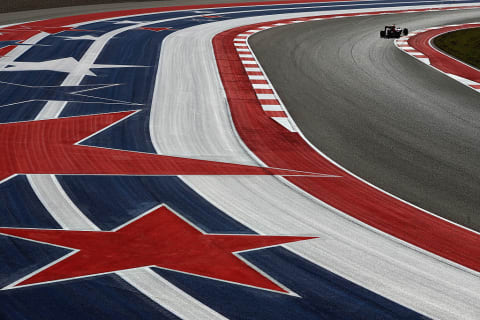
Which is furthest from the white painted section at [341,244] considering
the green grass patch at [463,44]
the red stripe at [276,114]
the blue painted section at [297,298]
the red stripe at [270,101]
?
the green grass patch at [463,44]

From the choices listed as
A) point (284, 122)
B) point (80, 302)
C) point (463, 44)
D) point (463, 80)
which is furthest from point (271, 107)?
point (463, 44)

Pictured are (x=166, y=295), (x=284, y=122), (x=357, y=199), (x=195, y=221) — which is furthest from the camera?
(x=284, y=122)

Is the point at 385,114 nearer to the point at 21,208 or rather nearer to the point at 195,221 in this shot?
the point at 195,221

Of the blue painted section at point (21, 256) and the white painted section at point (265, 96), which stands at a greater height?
the blue painted section at point (21, 256)

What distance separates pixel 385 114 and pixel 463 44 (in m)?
9.70

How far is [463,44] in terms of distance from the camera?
19.0 m

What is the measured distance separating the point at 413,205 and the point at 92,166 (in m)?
3.85

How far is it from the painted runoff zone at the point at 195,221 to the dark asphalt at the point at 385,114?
1.36ft

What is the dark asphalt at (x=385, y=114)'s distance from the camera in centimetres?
771

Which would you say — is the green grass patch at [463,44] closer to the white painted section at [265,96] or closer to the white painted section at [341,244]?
the white painted section at [265,96]

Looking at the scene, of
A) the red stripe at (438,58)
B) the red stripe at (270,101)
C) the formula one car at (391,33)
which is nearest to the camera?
the red stripe at (270,101)

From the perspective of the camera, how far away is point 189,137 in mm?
9203

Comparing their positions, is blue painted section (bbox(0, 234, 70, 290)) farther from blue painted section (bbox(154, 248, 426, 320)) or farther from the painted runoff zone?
blue painted section (bbox(154, 248, 426, 320))

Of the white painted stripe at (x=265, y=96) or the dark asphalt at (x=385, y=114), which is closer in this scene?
the dark asphalt at (x=385, y=114)
